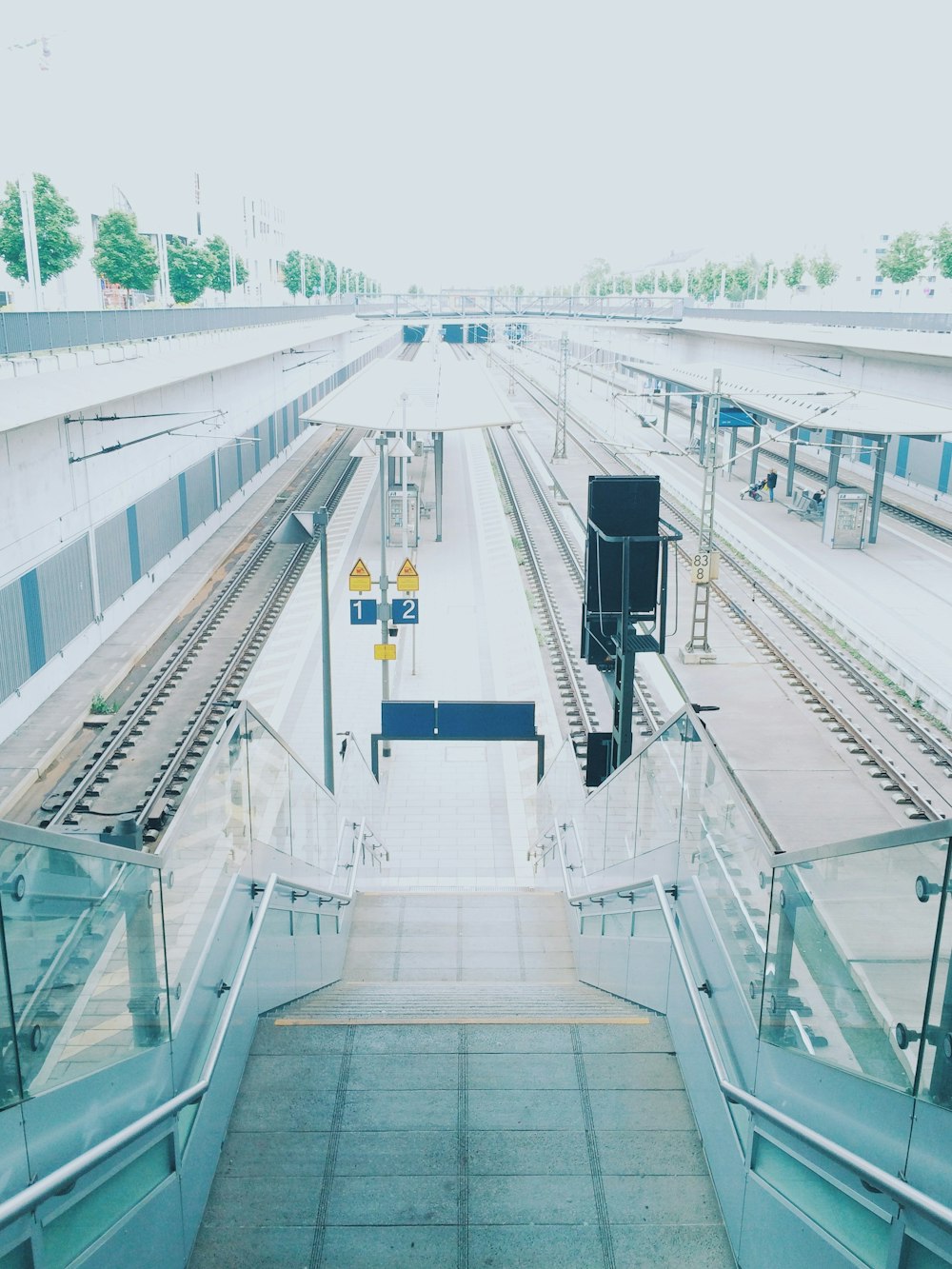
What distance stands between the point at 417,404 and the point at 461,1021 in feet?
96.2

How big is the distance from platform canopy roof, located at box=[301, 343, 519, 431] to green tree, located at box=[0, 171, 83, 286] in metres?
10.6

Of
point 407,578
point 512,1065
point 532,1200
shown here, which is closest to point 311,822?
point 512,1065

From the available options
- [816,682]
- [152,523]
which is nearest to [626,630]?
[816,682]

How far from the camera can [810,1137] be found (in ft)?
11.3

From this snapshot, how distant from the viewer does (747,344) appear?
44875 millimetres

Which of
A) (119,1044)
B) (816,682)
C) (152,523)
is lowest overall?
(816,682)

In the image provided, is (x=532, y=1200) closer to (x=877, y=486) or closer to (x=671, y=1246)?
(x=671, y=1246)

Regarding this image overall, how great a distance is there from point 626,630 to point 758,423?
100 ft

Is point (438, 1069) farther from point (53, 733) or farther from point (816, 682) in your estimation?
point (816, 682)

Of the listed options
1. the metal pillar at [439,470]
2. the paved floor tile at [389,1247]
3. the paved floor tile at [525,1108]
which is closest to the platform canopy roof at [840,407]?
the metal pillar at [439,470]

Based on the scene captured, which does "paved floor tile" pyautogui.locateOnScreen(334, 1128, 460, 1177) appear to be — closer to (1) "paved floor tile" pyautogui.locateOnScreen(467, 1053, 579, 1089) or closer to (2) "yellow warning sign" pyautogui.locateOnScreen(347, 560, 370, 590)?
(1) "paved floor tile" pyautogui.locateOnScreen(467, 1053, 579, 1089)

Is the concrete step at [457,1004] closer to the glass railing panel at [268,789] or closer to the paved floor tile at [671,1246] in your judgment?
the glass railing panel at [268,789]

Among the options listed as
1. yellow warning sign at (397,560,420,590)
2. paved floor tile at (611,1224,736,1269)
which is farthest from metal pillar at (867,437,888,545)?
paved floor tile at (611,1224,736,1269)

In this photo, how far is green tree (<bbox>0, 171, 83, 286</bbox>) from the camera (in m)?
36.7
